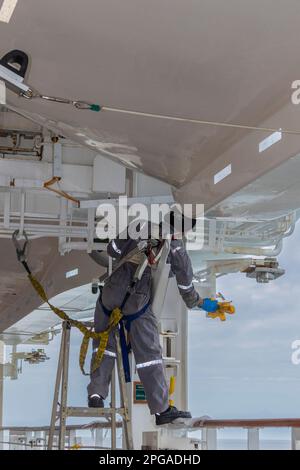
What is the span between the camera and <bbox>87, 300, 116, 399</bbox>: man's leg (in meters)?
3.98

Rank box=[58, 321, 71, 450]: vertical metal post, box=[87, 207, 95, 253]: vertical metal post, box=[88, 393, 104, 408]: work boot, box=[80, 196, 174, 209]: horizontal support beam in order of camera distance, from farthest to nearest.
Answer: box=[87, 207, 95, 253]: vertical metal post, box=[80, 196, 174, 209]: horizontal support beam, box=[88, 393, 104, 408]: work boot, box=[58, 321, 71, 450]: vertical metal post

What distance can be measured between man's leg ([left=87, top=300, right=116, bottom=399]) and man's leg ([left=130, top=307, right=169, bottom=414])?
0.50 ft

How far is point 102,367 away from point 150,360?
288 millimetres

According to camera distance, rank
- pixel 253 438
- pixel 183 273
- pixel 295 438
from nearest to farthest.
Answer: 1. pixel 295 438
2. pixel 253 438
3. pixel 183 273

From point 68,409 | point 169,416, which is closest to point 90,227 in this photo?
point 68,409

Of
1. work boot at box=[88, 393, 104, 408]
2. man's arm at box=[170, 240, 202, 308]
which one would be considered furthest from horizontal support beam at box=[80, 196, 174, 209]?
work boot at box=[88, 393, 104, 408]

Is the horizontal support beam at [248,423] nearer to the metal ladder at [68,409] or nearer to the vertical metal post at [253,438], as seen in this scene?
the vertical metal post at [253,438]

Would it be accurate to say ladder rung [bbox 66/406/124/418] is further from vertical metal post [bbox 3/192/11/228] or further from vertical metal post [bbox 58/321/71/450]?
vertical metal post [bbox 3/192/11/228]

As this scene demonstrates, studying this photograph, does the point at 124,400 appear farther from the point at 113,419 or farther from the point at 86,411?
the point at 86,411

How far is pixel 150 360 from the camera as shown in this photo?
3.92 metres

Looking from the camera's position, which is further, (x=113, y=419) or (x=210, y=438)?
(x=113, y=419)

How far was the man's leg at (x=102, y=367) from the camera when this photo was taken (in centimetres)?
398

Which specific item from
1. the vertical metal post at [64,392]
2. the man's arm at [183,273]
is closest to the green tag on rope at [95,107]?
the man's arm at [183,273]

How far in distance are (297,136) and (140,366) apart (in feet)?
5.37
